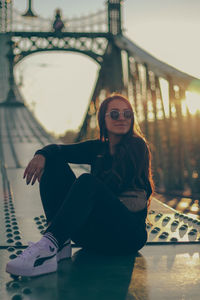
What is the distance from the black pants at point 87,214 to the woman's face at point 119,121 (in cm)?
38

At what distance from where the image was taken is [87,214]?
2.40m

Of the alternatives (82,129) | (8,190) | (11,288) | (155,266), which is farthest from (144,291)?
(82,129)

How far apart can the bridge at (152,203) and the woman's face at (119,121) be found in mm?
596

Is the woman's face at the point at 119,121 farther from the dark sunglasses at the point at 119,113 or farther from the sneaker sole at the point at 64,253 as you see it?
the sneaker sole at the point at 64,253

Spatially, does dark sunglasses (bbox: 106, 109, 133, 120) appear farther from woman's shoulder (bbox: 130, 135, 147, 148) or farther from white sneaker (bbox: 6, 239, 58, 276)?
white sneaker (bbox: 6, 239, 58, 276)

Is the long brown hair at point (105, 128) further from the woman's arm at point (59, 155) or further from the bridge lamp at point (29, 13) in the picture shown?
the bridge lamp at point (29, 13)

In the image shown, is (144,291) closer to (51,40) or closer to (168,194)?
(168,194)

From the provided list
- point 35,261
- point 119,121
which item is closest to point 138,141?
point 119,121

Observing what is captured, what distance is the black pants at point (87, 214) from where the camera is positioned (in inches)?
93.6

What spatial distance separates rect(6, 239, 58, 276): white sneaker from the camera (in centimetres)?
217

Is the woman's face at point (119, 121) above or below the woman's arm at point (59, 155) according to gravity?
above

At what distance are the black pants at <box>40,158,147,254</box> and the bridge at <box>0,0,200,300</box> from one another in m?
0.11

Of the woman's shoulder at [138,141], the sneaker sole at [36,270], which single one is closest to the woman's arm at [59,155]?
the woman's shoulder at [138,141]

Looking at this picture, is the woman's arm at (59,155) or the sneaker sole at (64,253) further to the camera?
the woman's arm at (59,155)
